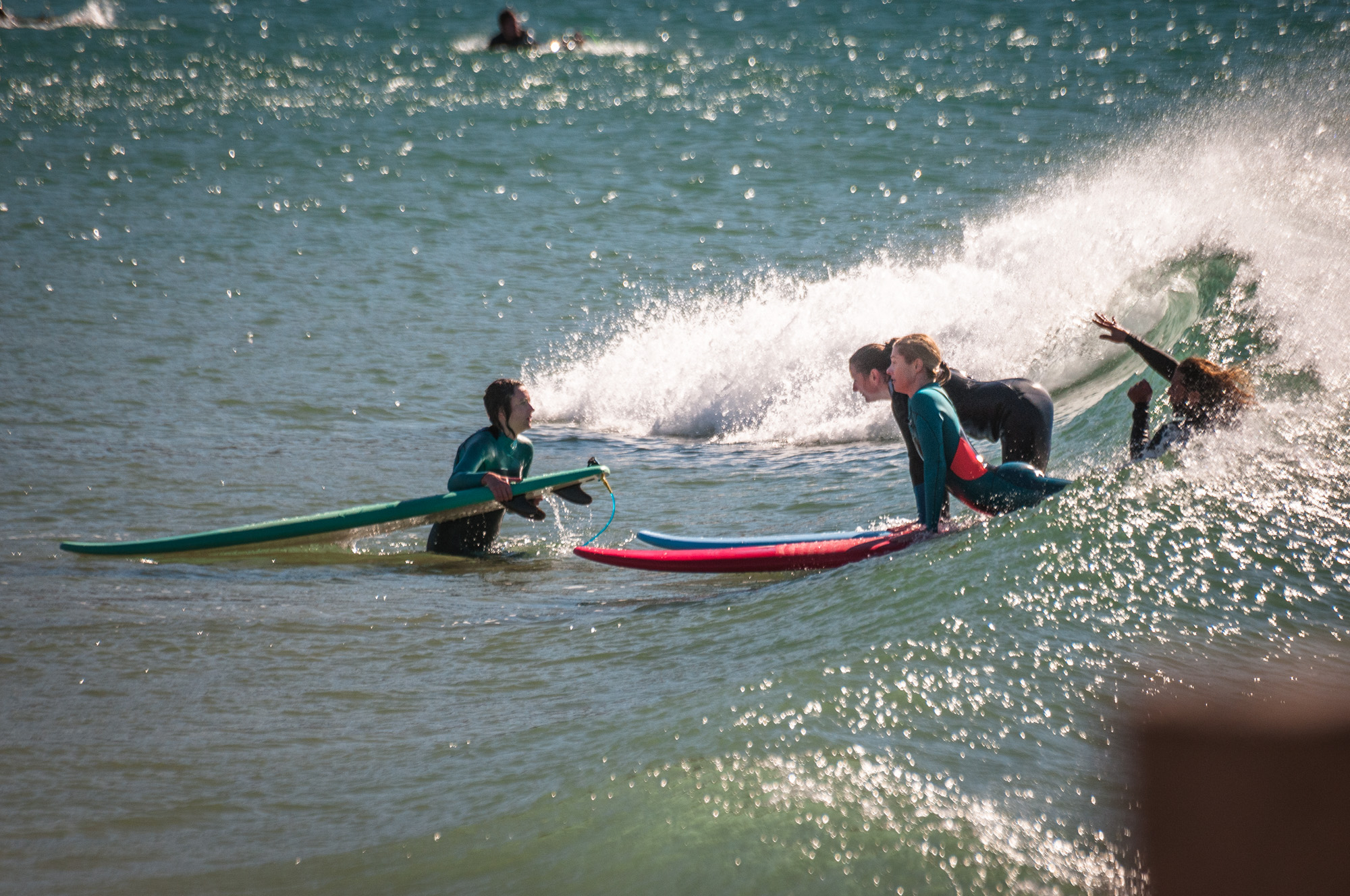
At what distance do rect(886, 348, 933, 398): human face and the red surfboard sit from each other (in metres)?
0.70

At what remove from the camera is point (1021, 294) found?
10852 millimetres

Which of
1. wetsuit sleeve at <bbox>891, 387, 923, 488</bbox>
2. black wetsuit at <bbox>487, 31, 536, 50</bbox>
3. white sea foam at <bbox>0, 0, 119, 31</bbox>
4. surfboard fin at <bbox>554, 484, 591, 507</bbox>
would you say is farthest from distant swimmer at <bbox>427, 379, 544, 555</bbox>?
white sea foam at <bbox>0, 0, 119, 31</bbox>

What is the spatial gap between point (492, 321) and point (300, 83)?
62.1ft

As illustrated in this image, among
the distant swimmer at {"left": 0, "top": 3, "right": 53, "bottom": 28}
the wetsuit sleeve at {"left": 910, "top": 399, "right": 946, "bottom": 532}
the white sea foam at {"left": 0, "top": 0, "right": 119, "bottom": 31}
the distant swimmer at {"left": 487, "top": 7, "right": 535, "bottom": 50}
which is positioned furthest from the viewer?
the white sea foam at {"left": 0, "top": 0, "right": 119, "bottom": 31}

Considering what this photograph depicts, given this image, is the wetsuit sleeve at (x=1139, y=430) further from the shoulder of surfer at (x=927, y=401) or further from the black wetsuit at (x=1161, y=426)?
the shoulder of surfer at (x=927, y=401)

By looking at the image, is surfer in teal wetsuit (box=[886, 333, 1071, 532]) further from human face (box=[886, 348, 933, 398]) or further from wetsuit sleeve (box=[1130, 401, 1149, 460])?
wetsuit sleeve (box=[1130, 401, 1149, 460])

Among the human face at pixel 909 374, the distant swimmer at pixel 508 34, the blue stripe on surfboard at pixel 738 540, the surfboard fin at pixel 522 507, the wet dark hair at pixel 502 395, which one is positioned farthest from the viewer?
the distant swimmer at pixel 508 34

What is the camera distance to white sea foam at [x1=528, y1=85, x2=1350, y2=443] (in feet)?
30.6

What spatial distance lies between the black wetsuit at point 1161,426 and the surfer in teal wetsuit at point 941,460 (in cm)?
49

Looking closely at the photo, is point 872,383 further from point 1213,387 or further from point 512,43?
point 512,43

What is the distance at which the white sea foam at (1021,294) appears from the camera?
932 cm

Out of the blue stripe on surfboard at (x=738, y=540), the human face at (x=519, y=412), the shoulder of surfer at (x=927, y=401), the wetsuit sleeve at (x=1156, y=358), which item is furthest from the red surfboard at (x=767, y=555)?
the wetsuit sleeve at (x=1156, y=358)

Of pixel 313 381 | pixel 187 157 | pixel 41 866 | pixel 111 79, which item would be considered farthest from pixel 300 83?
pixel 41 866

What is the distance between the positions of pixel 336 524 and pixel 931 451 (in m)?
3.47
